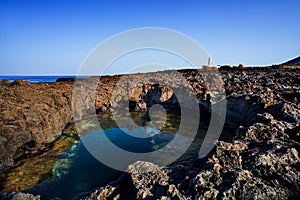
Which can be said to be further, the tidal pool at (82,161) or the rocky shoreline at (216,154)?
the tidal pool at (82,161)

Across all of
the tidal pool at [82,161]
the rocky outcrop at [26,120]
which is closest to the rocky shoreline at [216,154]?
the rocky outcrop at [26,120]

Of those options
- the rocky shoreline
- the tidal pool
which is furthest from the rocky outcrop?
the tidal pool

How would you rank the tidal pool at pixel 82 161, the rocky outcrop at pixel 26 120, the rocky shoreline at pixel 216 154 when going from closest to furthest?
the rocky shoreline at pixel 216 154 → the tidal pool at pixel 82 161 → the rocky outcrop at pixel 26 120

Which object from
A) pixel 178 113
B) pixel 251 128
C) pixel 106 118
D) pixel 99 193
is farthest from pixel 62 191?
pixel 178 113

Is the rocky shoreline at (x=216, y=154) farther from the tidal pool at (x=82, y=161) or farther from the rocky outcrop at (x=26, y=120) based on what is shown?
the tidal pool at (x=82, y=161)

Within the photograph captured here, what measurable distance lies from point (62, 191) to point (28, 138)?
17.9 ft

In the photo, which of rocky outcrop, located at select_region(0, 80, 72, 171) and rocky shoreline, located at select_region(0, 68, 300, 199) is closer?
rocky shoreline, located at select_region(0, 68, 300, 199)

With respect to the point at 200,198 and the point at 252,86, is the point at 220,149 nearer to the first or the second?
the point at 200,198

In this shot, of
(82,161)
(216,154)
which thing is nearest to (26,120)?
(82,161)

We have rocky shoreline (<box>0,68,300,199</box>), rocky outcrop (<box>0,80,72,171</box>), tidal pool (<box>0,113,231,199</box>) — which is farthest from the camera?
rocky outcrop (<box>0,80,72,171</box>)

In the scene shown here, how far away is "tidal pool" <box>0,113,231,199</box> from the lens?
9023 millimetres

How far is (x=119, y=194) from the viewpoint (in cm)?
482

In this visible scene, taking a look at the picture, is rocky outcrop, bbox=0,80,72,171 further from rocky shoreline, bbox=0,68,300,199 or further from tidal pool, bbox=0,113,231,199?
tidal pool, bbox=0,113,231,199

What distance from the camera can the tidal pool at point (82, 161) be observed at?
902cm
